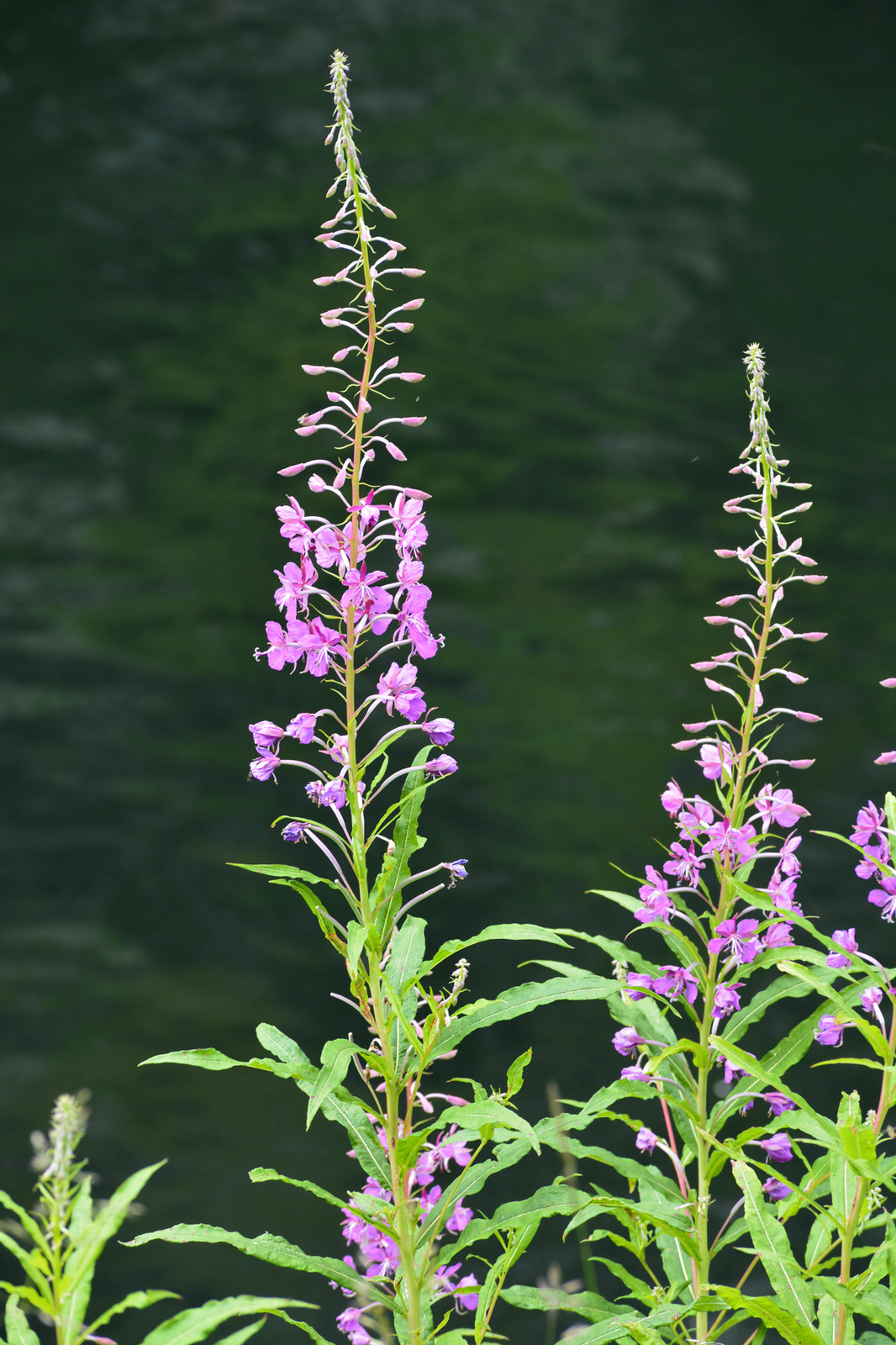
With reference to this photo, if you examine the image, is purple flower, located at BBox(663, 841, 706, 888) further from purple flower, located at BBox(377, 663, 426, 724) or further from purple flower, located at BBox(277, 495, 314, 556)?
purple flower, located at BBox(277, 495, 314, 556)

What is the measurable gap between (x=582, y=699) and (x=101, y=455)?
7.19 m

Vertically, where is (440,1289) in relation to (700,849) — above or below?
below

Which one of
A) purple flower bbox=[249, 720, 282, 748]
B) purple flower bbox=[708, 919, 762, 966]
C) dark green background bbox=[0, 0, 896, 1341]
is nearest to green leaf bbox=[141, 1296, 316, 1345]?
purple flower bbox=[249, 720, 282, 748]

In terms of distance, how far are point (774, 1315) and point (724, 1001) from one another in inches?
25.6

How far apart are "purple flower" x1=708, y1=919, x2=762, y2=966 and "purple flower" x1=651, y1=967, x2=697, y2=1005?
0.14 meters

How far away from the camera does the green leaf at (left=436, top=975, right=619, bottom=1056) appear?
2529 mm

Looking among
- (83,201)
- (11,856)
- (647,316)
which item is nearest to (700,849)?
(11,856)

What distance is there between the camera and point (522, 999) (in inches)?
103

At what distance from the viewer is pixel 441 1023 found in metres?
2.62

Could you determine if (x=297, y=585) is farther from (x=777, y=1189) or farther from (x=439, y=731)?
(x=777, y=1189)

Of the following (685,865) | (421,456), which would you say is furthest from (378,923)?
(421,456)

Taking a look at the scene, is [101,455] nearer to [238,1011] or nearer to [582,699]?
[582,699]

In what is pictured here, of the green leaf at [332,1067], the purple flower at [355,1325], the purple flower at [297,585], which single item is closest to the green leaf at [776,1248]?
the green leaf at [332,1067]

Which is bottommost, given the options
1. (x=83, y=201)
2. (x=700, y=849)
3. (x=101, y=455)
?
(x=700, y=849)
